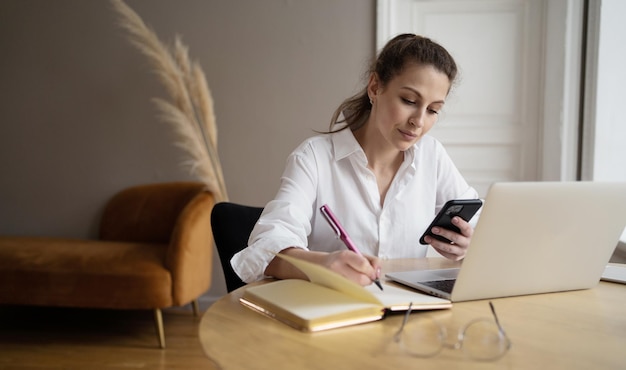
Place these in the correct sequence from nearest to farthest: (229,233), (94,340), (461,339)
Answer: (461,339) → (229,233) → (94,340)

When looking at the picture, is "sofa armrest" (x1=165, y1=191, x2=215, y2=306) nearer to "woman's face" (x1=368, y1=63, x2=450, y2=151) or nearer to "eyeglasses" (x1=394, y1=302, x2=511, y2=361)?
"woman's face" (x1=368, y1=63, x2=450, y2=151)

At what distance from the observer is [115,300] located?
2.74 metres

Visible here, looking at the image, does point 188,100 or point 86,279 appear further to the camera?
point 188,100

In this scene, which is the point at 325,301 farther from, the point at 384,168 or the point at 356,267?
the point at 384,168

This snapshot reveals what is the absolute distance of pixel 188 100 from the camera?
3.17 meters

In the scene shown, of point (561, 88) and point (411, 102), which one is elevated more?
point (411, 102)

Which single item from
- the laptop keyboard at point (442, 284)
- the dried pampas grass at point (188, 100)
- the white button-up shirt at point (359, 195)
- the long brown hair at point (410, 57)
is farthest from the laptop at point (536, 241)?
the dried pampas grass at point (188, 100)

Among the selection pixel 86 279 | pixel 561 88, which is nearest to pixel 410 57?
pixel 561 88

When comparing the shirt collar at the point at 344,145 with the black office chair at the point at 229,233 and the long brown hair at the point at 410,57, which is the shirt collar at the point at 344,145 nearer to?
the long brown hair at the point at 410,57

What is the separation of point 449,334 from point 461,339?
0.07m

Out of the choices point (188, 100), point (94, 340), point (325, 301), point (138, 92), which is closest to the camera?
point (325, 301)

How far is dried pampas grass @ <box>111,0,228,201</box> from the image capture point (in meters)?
3.12

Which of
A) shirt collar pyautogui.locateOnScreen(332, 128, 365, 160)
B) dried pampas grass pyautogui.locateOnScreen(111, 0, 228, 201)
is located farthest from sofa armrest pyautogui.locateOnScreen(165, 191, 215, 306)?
shirt collar pyautogui.locateOnScreen(332, 128, 365, 160)

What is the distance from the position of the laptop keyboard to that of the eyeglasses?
5.7 inches
